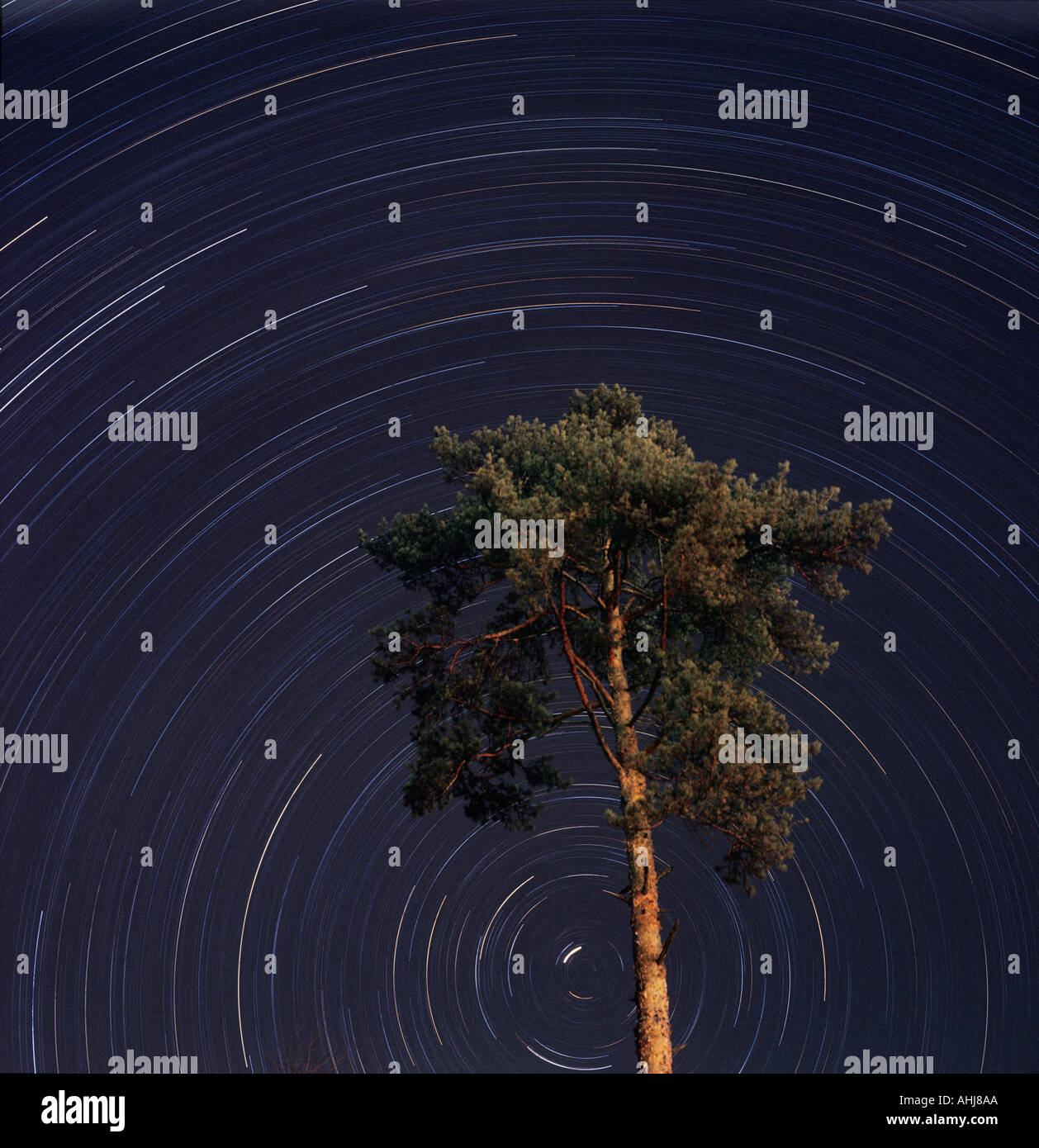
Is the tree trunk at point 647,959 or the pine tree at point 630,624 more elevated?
→ the pine tree at point 630,624

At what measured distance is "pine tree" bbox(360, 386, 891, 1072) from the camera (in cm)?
1667

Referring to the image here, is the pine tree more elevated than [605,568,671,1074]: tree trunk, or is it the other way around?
the pine tree

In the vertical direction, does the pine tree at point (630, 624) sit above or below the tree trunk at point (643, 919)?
above

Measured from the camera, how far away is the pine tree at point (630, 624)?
16672 mm

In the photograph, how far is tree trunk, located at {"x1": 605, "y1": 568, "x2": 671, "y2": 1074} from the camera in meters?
16.6

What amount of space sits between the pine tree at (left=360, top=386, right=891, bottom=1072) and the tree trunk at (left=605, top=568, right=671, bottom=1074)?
30mm

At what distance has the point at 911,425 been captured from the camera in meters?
23.4

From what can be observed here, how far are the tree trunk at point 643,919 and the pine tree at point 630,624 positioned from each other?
1.2 inches

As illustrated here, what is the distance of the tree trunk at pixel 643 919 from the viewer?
16.6m

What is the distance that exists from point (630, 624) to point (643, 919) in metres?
5.30

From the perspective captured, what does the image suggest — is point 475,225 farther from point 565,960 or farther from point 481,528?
point 565,960

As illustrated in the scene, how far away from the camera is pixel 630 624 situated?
65.8 feet

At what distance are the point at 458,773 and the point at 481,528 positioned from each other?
4120 millimetres
